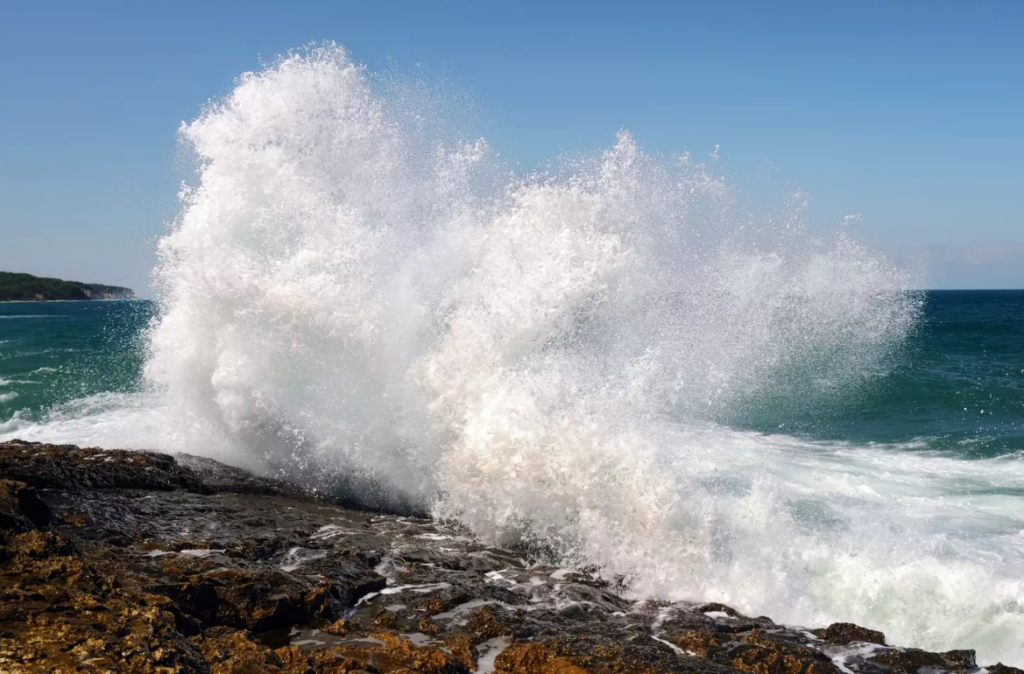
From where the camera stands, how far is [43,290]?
135m

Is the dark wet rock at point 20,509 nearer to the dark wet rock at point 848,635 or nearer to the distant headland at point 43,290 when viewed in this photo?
the dark wet rock at point 848,635

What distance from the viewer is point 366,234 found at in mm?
11195

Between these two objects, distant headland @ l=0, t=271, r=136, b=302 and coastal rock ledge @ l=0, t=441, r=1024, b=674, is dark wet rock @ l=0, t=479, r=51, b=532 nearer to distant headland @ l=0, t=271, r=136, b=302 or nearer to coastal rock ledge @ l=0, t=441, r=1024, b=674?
coastal rock ledge @ l=0, t=441, r=1024, b=674

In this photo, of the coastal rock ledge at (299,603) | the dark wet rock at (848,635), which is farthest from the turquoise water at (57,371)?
the dark wet rock at (848,635)

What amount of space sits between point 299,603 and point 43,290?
15241 cm

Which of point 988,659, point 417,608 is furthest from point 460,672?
point 988,659

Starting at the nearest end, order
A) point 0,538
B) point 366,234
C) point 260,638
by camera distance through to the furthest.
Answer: point 0,538
point 260,638
point 366,234

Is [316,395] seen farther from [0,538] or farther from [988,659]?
[988,659]

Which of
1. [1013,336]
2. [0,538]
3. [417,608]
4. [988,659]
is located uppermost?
[1013,336]

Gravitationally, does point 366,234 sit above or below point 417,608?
above

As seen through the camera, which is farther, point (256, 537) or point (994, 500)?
point (994, 500)

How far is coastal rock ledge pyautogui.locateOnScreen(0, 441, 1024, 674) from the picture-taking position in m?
3.83

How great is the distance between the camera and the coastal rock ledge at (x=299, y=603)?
3828 millimetres

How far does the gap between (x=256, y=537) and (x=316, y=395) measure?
3608mm
